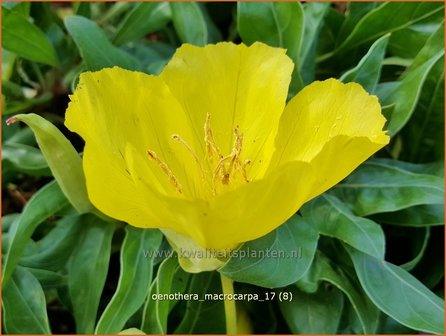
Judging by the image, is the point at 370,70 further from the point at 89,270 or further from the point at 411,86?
the point at 89,270

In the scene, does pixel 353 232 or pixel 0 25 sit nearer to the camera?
pixel 353 232

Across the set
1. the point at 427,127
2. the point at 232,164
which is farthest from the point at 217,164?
the point at 427,127

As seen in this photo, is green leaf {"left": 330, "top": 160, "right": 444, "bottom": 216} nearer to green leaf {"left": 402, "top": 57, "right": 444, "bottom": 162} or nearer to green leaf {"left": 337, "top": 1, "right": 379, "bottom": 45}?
green leaf {"left": 402, "top": 57, "right": 444, "bottom": 162}

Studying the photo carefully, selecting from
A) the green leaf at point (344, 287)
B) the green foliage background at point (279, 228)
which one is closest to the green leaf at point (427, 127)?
the green foliage background at point (279, 228)

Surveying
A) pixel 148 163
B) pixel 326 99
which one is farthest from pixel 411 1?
pixel 148 163

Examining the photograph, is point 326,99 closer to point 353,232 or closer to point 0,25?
Answer: point 353,232

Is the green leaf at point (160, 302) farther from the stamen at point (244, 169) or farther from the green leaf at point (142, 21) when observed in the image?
the green leaf at point (142, 21)
